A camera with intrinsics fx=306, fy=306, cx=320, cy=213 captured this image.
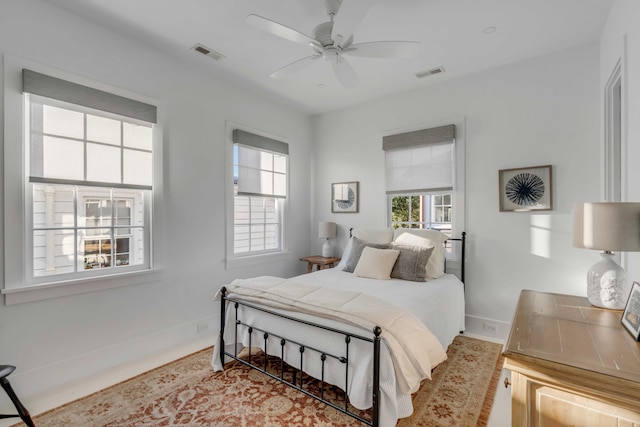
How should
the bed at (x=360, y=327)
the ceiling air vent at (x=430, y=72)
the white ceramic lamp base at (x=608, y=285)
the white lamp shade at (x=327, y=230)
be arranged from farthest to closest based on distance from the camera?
the white lamp shade at (x=327, y=230)
the ceiling air vent at (x=430, y=72)
the bed at (x=360, y=327)
the white ceramic lamp base at (x=608, y=285)

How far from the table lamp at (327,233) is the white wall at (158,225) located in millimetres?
698

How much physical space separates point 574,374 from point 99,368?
3226 mm

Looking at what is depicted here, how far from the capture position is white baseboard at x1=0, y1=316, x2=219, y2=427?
2.20 meters

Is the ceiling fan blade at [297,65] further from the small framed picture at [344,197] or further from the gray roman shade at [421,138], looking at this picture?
the small framed picture at [344,197]

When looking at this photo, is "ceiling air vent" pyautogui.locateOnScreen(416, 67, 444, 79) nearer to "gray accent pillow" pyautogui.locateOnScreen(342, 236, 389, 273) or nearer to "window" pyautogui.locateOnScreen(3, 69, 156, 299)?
"gray accent pillow" pyautogui.locateOnScreen(342, 236, 389, 273)

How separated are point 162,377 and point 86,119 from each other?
225 cm

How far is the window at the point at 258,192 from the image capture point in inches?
152

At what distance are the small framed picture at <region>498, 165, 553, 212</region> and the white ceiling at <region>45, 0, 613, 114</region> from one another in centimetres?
117

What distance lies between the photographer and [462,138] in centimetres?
353

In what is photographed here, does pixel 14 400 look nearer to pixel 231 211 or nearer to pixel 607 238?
pixel 231 211

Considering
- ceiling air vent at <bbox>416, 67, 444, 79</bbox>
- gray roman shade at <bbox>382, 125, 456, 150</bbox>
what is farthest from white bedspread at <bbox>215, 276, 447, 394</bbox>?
ceiling air vent at <bbox>416, 67, 444, 79</bbox>

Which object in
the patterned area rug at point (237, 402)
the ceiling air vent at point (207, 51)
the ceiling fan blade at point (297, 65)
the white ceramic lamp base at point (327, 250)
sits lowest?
the patterned area rug at point (237, 402)

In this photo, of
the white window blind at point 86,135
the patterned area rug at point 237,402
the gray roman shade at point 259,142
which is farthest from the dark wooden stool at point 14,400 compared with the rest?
the gray roman shade at point 259,142

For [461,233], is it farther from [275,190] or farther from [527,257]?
[275,190]
